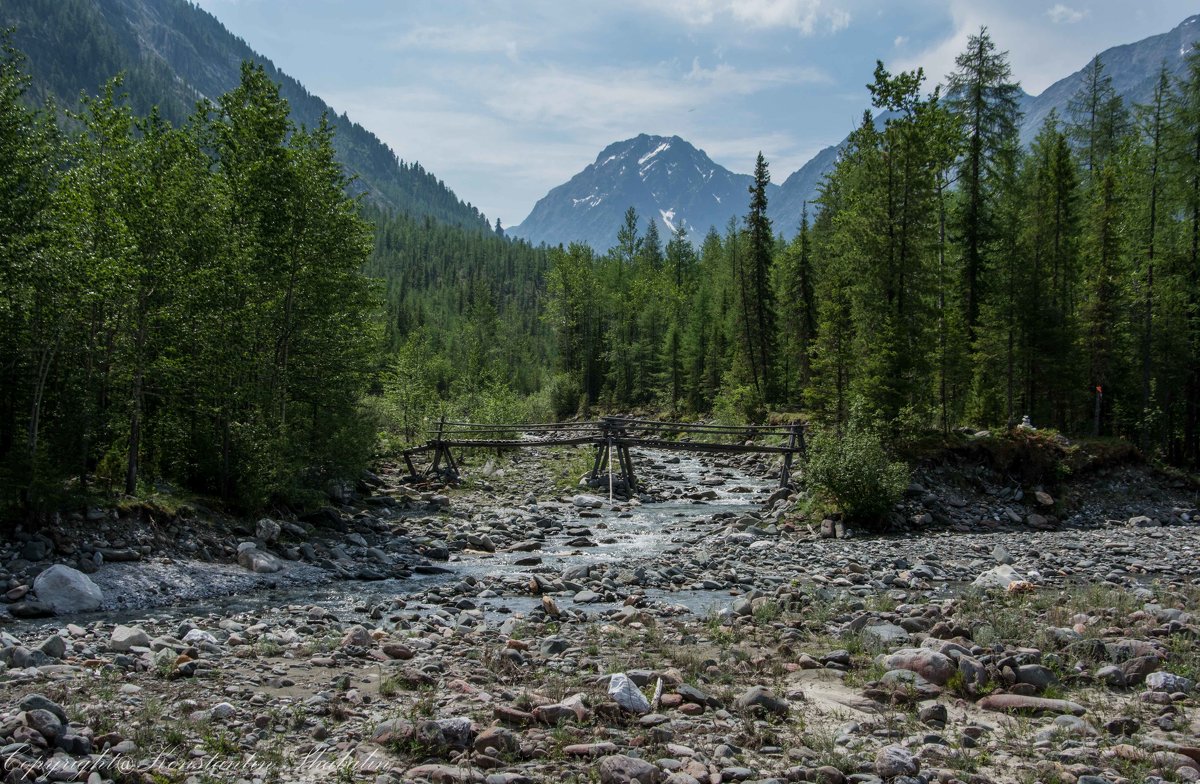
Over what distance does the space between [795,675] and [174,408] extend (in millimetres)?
14747

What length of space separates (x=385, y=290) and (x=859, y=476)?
65.8 feet

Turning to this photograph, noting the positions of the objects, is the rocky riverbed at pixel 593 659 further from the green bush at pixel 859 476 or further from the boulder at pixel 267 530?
the green bush at pixel 859 476

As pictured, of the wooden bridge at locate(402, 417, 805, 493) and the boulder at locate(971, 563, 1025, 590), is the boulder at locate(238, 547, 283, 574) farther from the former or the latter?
the wooden bridge at locate(402, 417, 805, 493)

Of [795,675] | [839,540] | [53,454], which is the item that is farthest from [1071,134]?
[53,454]

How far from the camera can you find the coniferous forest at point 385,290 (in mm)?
14906

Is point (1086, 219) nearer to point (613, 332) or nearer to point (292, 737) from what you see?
point (292, 737)

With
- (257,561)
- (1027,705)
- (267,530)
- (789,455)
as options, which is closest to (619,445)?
(789,455)

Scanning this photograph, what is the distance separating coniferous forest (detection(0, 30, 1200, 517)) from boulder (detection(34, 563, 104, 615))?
2.21 metres

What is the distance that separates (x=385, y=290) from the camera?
31250mm

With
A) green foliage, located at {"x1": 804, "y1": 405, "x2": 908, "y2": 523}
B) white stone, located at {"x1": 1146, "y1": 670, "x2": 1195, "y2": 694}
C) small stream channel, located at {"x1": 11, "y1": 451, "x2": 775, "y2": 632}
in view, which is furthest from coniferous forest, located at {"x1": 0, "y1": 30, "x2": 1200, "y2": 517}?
white stone, located at {"x1": 1146, "y1": 670, "x2": 1195, "y2": 694}

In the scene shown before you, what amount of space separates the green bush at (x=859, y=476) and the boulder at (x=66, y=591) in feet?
55.3

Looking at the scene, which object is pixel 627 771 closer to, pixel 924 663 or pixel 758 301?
pixel 924 663

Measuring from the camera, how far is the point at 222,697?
758 cm

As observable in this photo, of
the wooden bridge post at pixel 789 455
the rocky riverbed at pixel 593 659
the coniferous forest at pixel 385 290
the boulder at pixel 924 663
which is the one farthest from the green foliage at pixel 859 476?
the boulder at pixel 924 663
